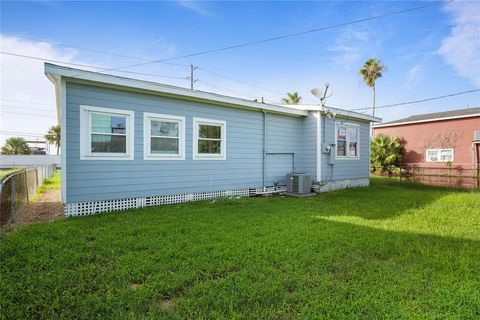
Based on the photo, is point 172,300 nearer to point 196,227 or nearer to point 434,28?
point 196,227

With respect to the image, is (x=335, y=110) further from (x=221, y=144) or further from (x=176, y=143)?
(x=176, y=143)

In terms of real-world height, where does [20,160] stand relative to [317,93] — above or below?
below

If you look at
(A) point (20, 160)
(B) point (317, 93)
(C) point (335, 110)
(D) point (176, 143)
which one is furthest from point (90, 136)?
(A) point (20, 160)

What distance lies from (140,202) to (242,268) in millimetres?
4084

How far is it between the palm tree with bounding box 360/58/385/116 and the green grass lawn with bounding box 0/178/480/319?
2048 cm

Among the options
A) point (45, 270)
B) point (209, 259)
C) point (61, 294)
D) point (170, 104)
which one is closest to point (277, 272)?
point (209, 259)

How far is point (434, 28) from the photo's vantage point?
9.23 meters

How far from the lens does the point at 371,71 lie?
2253cm

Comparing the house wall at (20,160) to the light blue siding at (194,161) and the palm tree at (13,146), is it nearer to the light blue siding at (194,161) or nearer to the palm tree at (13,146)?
the palm tree at (13,146)

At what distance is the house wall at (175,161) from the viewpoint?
209 inches

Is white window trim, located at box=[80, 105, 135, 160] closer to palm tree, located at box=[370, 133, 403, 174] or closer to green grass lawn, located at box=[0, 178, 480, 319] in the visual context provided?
green grass lawn, located at box=[0, 178, 480, 319]

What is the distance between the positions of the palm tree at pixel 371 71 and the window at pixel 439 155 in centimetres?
1050

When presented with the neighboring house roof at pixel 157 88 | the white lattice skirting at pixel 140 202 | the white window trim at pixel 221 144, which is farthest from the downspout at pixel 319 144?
the white window trim at pixel 221 144

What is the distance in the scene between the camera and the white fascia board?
16.2 feet
